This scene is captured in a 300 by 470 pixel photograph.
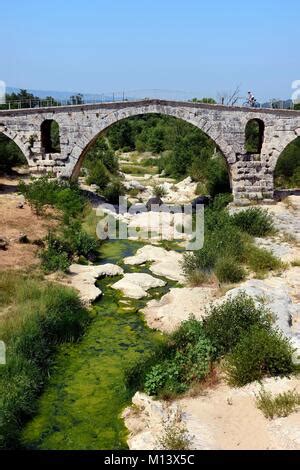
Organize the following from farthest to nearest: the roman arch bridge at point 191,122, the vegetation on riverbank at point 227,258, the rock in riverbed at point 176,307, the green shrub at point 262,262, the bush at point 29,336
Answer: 1. the roman arch bridge at point 191,122
2. the green shrub at point 262,262
3. the vegetation on riverbank at point 227,258
4. the rock in riverbed at point 176,307
5. the bush at point 29,336

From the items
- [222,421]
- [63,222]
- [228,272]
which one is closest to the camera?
[222,421]

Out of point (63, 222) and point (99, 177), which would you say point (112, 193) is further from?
point (63, 222)

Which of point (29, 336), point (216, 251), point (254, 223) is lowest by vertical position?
point (29, 336)

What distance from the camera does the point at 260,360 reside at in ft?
32.2

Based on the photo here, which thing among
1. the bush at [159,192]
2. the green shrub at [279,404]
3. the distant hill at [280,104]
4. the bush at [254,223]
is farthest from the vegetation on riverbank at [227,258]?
the bush at [159,192]

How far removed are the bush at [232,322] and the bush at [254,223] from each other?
30.3ft

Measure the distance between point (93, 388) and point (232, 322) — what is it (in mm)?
3538

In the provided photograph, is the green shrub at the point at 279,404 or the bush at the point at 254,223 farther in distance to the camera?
the bush at the point at 254,223

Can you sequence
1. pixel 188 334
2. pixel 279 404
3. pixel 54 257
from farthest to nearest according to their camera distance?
pixel 54 257 < pixel 188 334 < pixel 279 404

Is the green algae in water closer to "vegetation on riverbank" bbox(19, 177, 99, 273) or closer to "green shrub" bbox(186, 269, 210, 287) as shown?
"green shrub" bbox(186, 269, 210, 287)

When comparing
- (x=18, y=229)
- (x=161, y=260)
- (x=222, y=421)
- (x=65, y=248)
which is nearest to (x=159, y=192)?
(x=161, y=260)

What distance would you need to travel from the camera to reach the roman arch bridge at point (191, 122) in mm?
26828

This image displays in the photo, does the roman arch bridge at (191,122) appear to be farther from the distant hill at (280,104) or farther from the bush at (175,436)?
the bush at (175,436)
